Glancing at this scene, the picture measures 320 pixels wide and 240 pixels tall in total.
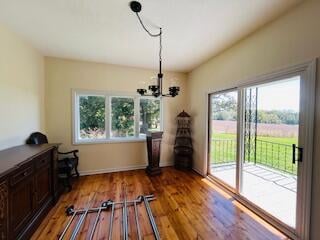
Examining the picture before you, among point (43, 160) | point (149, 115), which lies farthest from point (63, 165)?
point (149, 115)

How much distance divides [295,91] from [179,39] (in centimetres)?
185

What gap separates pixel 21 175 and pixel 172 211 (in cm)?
200

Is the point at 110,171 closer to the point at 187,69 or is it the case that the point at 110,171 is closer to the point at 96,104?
the point at 96,104

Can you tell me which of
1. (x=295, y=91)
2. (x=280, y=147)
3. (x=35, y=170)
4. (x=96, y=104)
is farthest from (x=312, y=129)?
(x=96, y=104)

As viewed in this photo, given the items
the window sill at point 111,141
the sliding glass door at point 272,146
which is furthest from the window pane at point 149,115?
the sliding glass door at point 272,146

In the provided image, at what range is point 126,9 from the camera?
1944 millimetres

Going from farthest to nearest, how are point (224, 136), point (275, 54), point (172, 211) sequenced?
point (224, 136) < point (172, 211) < point (275, 54)

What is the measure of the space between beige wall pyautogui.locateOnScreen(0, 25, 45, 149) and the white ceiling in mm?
230

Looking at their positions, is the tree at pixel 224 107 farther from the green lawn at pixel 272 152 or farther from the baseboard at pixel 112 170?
the baseboard at pixel 112 170

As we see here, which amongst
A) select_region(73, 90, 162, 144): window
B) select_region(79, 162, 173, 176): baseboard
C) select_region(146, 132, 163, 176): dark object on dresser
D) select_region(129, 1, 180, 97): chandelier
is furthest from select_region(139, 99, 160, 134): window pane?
select_region(129, 1, 180, 97): chandelier

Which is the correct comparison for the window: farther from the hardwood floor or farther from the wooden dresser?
the wooden dresser

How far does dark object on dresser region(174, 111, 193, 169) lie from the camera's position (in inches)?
169

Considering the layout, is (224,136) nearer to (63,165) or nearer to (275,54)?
(275,54)

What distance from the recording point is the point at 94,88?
12.6 ft
